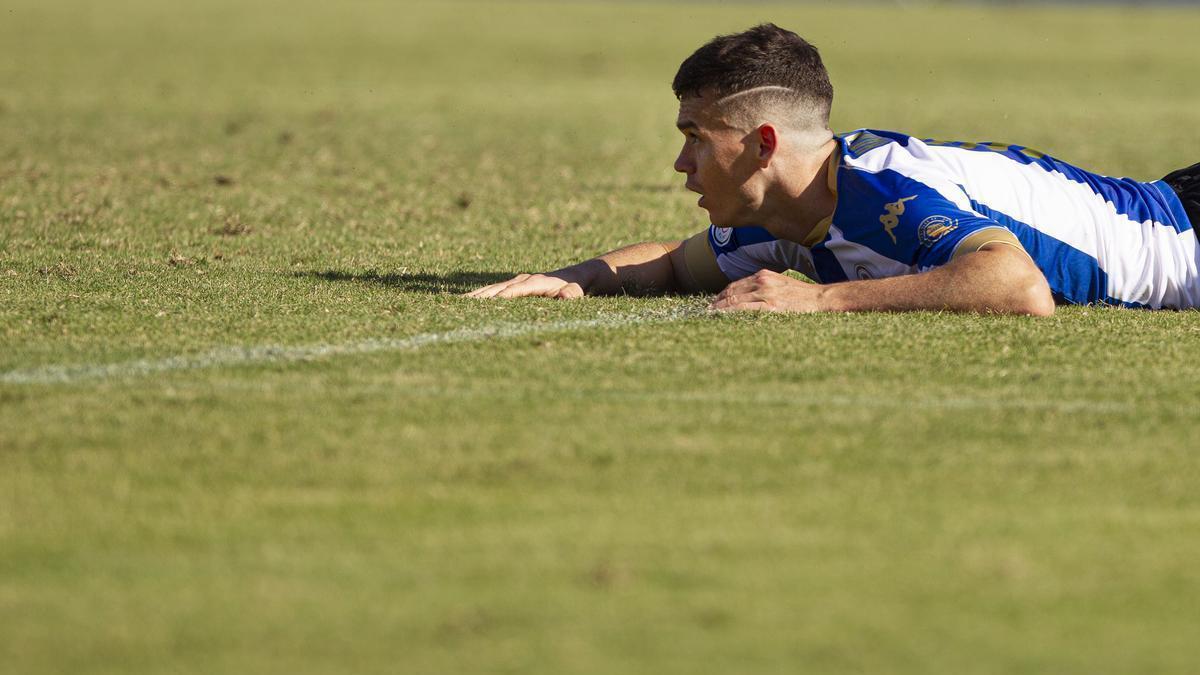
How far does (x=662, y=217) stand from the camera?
8.07 m

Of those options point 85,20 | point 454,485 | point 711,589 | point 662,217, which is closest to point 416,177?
point 662,217

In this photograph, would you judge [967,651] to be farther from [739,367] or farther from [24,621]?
[739,367]

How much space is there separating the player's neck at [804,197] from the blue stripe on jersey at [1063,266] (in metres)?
0.45

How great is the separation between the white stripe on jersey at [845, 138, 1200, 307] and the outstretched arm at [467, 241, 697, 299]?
94cm

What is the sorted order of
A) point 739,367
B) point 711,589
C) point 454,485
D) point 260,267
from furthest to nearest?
point 260,267
point 739,367
point 454,485
point 711,589

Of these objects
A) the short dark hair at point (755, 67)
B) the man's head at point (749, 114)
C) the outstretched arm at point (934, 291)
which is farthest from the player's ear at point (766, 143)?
the outstretched arm at point (934, 291)

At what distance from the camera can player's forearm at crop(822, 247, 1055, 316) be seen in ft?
15.7

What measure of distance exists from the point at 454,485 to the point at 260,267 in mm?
3129

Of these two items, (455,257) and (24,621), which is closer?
(24,621)

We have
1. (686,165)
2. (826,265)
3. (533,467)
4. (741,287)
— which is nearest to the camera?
(533,467)

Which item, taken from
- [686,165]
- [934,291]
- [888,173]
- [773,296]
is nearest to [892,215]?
[888,173]

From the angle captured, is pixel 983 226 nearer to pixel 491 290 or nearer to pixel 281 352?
pixel 491 290

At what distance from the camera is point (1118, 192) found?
17.9ft

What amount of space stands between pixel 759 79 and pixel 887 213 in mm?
571
